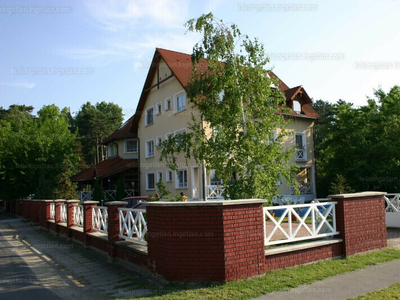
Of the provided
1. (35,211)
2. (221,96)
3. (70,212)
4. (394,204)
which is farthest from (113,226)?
(35,211)

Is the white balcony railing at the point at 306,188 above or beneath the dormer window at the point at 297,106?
beneath

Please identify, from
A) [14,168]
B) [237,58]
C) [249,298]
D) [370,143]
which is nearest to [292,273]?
[249,298]

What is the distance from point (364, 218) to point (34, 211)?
1953 centimetres

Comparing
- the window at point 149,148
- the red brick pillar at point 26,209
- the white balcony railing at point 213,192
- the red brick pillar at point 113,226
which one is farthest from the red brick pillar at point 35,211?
the red brick pillar at point 113,226

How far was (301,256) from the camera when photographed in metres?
7.64

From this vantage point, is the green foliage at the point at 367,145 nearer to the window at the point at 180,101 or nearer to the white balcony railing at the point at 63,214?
the window at the point at 180,101

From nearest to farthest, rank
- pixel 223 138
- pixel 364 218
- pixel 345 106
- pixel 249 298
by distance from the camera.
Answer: pixel 249 298, pixel 364 218, pixel 223 138, pixel 345 106

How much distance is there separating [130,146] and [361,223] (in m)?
28.2

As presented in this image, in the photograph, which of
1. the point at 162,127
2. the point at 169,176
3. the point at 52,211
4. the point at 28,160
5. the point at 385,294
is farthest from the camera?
the point at 28,160

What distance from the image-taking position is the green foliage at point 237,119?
9.36m

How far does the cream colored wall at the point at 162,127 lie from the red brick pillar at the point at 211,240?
52.4 ft

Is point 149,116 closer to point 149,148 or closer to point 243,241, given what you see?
point 149,148

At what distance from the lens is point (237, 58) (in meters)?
10.0

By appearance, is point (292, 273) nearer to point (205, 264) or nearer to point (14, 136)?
point (205, 264)
